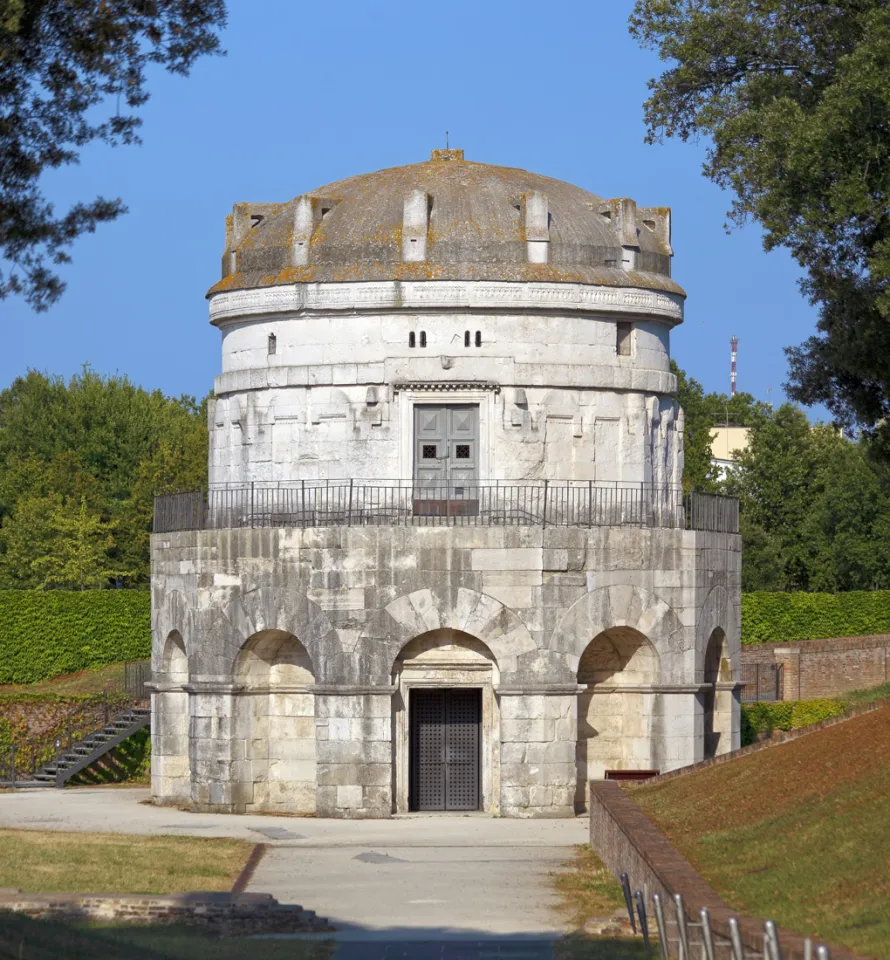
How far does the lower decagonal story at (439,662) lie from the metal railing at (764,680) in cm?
1709

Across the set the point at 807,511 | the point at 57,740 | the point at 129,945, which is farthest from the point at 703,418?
the point at 129,945

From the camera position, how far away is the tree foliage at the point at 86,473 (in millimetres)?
72062

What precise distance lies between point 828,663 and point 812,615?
534 centimetres

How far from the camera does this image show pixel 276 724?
41219 millimetres

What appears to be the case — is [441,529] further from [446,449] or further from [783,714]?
[783,714]

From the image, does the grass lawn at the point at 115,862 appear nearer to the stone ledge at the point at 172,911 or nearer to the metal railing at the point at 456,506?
the stone ledge at the point at 172,911

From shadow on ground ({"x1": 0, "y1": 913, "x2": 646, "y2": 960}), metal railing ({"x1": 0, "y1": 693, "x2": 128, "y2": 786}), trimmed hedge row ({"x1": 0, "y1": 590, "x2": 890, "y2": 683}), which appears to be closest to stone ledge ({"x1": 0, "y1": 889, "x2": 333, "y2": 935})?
shadow on ground ({"x1": 0, "y1": 913, "x2": 646, "y2": 960})

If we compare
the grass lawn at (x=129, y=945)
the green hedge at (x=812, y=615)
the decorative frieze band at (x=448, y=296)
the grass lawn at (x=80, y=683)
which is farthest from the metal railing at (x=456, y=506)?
the green hedge at (x=812, y=615)

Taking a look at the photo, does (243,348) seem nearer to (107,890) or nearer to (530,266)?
(530,266)

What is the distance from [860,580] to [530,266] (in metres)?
36.1

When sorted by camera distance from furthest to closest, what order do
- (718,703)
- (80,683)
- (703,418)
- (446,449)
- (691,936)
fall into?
1. (703,418)
2. (80,683)
3. (718,703)
4. (446,449)
5. (691,936)

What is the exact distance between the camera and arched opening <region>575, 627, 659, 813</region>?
40688 mm

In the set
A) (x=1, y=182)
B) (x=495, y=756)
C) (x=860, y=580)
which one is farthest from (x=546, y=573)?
(x=860, y=580)

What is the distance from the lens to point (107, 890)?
28078 mm
